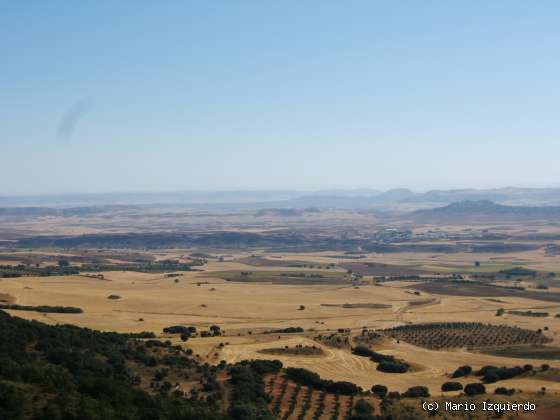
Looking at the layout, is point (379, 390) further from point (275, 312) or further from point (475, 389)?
point (275, 312)

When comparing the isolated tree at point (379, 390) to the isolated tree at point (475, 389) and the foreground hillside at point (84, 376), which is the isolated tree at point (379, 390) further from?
the foreground hillside at point (84, 376)

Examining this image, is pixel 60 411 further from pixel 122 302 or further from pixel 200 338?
pixel 122 302

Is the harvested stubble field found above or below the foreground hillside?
below

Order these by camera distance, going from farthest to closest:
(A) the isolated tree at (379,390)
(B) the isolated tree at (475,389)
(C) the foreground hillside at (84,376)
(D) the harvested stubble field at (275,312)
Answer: (D) the harvested stubble field at (275,312), (A) the isolated tree at (379,390), (B) the isolated tree at (475,389), (C) the foreground hillside at (84,376)

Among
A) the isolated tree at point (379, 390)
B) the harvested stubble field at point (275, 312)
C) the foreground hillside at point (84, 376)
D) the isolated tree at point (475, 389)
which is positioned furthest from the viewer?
the harvested stubble field at point (275, 312)

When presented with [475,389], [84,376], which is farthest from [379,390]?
[84,376]

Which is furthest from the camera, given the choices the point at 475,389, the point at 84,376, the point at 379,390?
the point at 379,390

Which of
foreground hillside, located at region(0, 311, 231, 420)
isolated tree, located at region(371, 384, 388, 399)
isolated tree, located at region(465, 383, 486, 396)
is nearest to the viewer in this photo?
foreground hillside, located at region(0, 311, 231, 420)

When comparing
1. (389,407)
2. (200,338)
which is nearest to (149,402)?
(389,407)

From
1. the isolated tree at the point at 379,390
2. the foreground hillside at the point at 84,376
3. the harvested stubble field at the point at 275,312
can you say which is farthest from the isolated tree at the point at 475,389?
the foreground hillside at the point at 84,376

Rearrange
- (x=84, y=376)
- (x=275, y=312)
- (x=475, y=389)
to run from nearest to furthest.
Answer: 1. (x=84, y=376)
2. (x=475, y=389)
3. (x=275, y=312)

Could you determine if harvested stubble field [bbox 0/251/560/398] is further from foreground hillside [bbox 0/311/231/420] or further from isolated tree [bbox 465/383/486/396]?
foreground hillside [bbox 0/311/231/420]

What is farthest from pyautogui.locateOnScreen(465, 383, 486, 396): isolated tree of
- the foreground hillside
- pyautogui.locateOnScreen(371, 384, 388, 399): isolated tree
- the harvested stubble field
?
the foreground hillside
